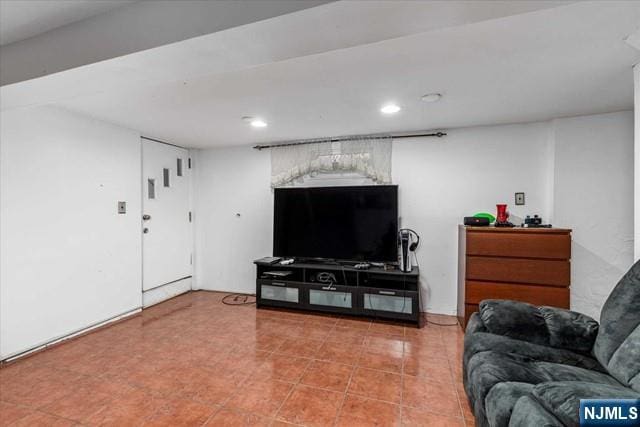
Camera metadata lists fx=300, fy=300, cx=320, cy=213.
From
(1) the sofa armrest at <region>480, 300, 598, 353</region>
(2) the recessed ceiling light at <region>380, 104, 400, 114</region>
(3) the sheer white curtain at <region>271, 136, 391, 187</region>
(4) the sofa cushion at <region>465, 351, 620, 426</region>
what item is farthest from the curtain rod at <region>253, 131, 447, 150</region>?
(4) the sofa cushion at <region>465, 351, 620, 426</region>

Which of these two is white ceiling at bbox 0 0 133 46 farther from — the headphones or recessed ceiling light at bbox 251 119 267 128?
the headphones

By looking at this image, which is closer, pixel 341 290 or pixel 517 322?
pixel 517 322

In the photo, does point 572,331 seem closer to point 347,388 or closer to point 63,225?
point 347,388

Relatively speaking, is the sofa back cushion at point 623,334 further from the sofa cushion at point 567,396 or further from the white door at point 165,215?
the white door at point 165,215

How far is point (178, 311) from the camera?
3.61m

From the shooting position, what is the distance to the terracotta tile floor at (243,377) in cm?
179

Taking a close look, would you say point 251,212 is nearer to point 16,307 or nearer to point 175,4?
point 16,307

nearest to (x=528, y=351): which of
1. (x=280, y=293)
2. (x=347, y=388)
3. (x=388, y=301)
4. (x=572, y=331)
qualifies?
(x=572, y=331)

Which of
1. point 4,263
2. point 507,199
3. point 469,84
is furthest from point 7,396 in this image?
point 507,199

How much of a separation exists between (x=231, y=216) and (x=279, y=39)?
11.2ft

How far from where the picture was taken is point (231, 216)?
437cm

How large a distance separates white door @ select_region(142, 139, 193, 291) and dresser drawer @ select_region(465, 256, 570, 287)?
3.67 meters

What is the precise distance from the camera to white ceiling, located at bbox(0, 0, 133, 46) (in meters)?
1.38

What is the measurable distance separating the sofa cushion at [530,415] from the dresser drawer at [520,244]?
1.98 meters
